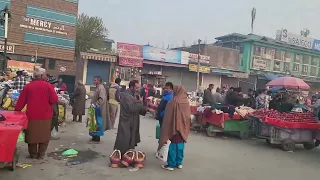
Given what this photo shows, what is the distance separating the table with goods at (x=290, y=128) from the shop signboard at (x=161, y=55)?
1869cm

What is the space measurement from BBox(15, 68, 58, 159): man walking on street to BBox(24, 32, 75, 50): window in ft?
61.9

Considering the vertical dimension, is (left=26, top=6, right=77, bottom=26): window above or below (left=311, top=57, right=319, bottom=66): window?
above

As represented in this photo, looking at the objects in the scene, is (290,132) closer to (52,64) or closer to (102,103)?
(102,103)

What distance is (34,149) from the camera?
6250 millimetres

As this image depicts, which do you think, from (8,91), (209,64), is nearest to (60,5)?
(209,64)

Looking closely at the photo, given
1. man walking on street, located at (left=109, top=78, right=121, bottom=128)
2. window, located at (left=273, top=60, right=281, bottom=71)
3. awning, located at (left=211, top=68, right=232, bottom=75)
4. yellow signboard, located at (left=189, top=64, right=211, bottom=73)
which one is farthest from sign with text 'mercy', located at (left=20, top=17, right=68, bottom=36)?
window, located at (left=273, top=60, right=281, bottom=71)

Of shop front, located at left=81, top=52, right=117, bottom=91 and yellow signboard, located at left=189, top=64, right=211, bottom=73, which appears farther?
yellow signboard, located at left=189, top=64, right=211, bottom=73

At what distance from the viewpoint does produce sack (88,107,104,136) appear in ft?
26.5

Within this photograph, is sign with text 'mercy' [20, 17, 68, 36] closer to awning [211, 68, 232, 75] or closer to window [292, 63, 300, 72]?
awning [211, 68, 232, 75]

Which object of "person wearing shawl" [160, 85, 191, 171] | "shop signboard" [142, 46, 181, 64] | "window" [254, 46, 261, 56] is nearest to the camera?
"person wearing shawl" [160, 85, 191, 171]

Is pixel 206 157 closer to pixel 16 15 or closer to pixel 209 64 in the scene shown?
pixel 16 15

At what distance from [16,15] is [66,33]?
370 centimetres

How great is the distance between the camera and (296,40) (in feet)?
131

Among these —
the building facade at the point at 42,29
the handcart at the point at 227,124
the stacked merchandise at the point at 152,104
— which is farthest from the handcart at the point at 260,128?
the building facade at the point at 42,29
